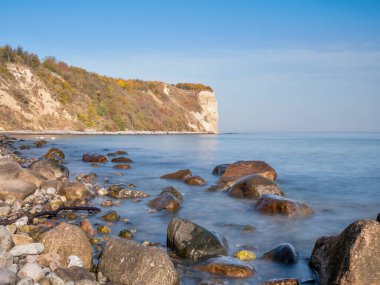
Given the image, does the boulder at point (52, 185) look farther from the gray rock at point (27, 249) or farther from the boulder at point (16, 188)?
the gray rock at point (27, 249)

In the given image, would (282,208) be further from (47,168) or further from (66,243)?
(47,168)

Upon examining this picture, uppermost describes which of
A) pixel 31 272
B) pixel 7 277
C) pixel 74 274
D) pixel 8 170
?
pixel 8 170

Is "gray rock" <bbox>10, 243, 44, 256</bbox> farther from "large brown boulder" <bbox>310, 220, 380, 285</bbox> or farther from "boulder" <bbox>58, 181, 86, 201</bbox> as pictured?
"boulder" <bbox>58, 181, 86, 201</bbox>

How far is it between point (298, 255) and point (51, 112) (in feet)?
161

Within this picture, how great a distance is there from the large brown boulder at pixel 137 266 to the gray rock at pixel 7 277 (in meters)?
1.18

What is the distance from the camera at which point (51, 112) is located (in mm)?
49750

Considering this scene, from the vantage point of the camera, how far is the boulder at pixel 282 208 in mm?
8570

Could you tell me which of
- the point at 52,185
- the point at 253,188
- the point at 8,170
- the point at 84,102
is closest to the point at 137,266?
the point at 52,185

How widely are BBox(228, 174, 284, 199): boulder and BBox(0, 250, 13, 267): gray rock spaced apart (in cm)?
729

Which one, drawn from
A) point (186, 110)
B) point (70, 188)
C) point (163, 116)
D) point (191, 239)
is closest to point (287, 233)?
point (191, 239)

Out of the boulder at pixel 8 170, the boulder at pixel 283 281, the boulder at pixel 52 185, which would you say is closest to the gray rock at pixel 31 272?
Result: the boulder at pixel 283 281

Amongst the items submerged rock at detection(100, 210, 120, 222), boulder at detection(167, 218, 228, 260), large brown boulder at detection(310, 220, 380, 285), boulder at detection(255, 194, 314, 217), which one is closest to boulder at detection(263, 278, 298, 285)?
large brown boulder at detection(310, 220, 380, 285)

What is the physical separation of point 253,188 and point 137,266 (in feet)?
21.9

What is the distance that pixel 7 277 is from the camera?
11.9ft
